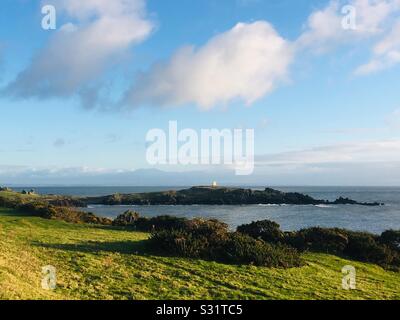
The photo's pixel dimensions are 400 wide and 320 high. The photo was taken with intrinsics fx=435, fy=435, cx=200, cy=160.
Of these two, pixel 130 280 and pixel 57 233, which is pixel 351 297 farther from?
pixel 57 233

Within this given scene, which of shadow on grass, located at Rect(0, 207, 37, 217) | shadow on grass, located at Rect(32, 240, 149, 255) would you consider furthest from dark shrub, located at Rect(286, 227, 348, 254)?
shadow on grass, located at Rect(0, 207, 37, 217)

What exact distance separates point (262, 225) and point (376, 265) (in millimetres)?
9055

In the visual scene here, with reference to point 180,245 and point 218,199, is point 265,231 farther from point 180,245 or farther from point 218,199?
point 218,199

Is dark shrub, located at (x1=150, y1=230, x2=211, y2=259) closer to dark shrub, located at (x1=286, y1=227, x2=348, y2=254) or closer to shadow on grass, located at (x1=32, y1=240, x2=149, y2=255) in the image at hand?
shadow on grass, located at (x1=32, y1=240, x2=149, y2=255)

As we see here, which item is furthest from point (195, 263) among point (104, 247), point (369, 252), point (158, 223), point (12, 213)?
point (12, 213)

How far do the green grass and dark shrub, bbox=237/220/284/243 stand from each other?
4.14 m

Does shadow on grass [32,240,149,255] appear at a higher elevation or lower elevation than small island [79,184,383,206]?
higher

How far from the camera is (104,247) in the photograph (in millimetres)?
25359

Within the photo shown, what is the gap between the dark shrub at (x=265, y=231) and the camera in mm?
31203

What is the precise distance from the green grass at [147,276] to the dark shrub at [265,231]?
4.14 meters

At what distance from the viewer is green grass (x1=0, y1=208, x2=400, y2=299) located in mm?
16922

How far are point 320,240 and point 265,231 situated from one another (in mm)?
4073

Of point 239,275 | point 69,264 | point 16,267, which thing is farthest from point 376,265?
point 16,267

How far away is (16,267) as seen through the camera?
61.6 feet
